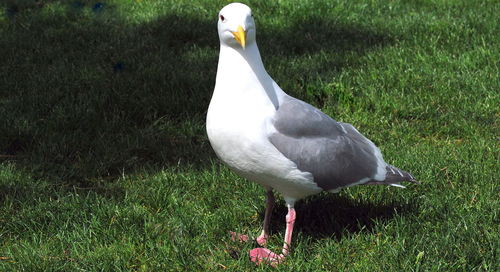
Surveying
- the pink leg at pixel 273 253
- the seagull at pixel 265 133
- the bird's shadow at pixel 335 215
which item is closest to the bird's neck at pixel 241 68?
the seagull at pixel 265 133

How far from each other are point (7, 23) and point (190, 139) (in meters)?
3.23

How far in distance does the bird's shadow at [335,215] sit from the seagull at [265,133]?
0.36m

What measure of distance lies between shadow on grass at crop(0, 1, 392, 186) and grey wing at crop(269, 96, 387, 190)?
4.75 feet

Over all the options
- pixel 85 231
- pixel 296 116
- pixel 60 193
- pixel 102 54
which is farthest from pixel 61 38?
pixel 296 116

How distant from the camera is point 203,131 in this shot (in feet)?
18.0

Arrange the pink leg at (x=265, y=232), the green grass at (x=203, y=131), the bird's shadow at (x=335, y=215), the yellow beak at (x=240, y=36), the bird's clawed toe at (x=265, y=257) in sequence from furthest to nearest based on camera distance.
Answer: the bird's shadow at (x=335, y=215) → the pink leg at (x=265, y=232) → the green grass at (x=203, y=131) → the bird's clawed toe at (x=265, y=257) → the yellow beak at (x=240, y=36)

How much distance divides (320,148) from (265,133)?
330mm

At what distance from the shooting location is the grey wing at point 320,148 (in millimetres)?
3514

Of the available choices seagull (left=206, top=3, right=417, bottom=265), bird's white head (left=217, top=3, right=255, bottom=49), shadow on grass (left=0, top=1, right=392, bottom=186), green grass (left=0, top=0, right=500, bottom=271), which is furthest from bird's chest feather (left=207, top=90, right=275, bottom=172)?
shadow on grass (left=0, top=1, right=392, bottom=186)

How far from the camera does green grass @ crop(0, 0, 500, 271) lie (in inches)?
148

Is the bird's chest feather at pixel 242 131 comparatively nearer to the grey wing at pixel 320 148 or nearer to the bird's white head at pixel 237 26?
the grey wing at pixel 320 148

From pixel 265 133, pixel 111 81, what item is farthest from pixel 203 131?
pixel 265 133

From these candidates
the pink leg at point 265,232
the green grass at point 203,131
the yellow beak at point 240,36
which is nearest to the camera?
the yellow beak at point 240,36

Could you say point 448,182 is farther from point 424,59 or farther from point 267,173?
point 424,59
